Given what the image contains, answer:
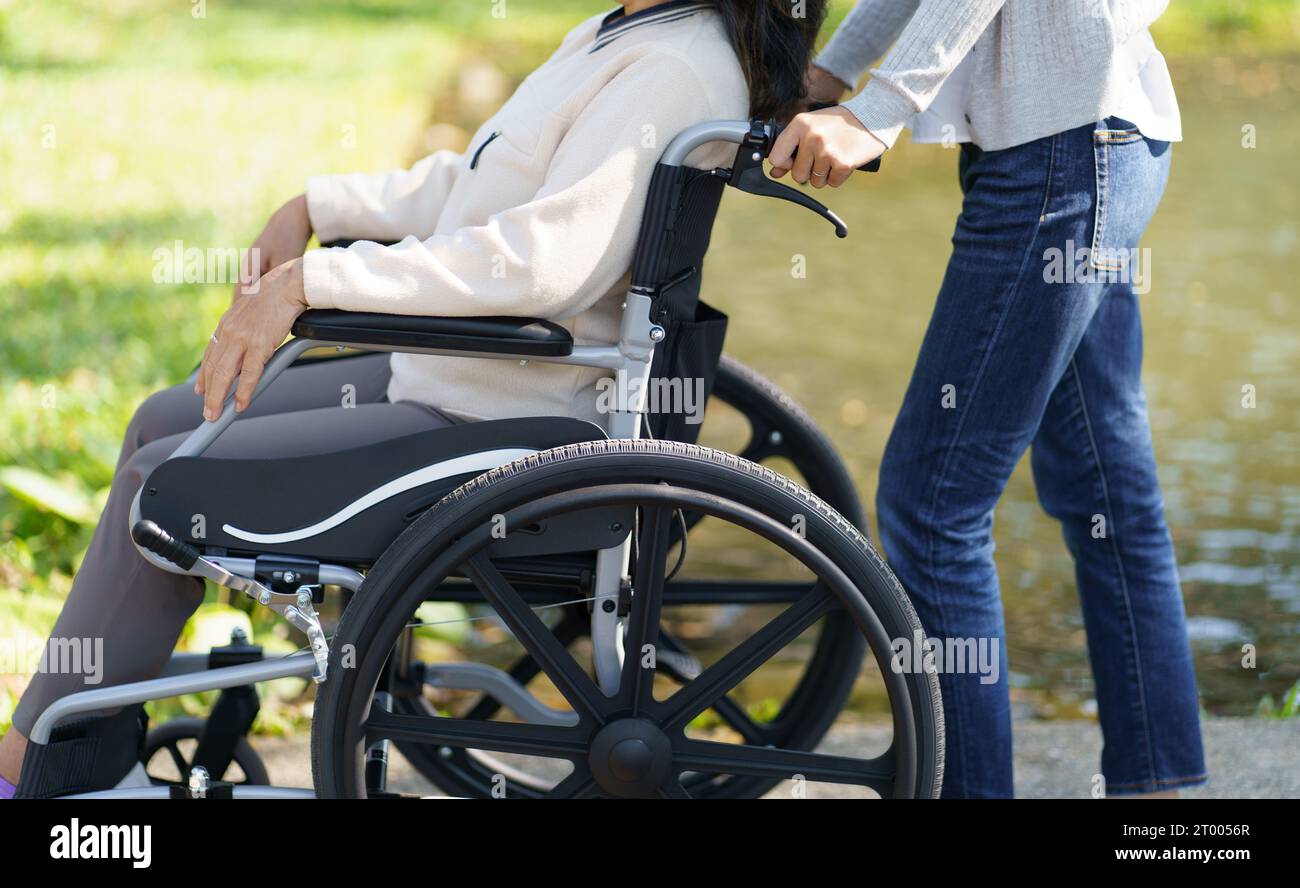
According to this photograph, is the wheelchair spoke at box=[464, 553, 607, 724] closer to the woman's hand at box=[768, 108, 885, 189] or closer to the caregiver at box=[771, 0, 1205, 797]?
the caregiver at box=[771, 0, 1205, 797]

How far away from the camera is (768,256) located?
6.43 m

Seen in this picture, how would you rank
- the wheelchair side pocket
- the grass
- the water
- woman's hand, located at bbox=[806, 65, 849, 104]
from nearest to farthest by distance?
1. the wheelchair side pocket
2. woman's hand, located at bbox=[806, 65, 849, 104]
3. the water
4. the grass

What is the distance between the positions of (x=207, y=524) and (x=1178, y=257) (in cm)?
528

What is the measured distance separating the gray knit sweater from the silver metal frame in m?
0.20

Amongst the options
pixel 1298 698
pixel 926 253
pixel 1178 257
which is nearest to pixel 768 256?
pixel 926 253

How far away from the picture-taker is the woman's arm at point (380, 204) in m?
2.22

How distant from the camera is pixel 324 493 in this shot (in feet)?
5.87

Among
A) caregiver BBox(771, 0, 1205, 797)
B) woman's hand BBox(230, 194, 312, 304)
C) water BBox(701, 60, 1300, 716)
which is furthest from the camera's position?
water BBox(701, 60, 1300, 716)

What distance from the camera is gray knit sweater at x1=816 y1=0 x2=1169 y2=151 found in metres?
1.75

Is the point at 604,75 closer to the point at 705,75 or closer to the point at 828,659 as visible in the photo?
the point at 705,75

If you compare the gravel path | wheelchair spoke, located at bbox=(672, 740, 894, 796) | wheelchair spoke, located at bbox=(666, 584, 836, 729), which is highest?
wheelchair spoke, located at bbox=(666, 584, 836, 729)

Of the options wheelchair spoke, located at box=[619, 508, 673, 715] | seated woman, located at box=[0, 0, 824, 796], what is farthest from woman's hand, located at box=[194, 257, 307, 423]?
wheelchair spoke, located at box=[619, 508, 673, 715]

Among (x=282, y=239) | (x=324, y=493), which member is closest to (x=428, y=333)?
(x=324, y=493)
